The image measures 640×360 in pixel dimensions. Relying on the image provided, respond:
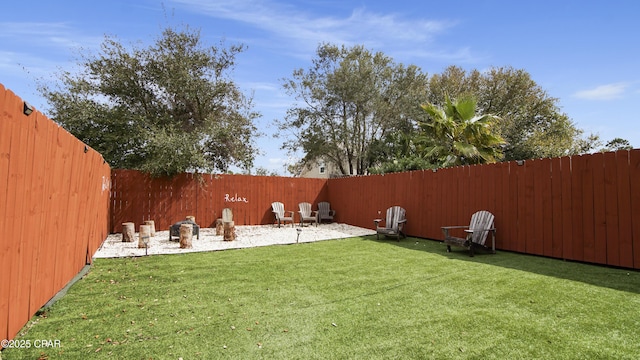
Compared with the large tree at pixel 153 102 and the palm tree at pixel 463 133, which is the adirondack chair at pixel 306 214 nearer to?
the large tree at pixel 153 102

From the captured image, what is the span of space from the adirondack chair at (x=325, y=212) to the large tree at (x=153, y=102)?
3.58 m

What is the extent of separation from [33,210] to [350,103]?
16.1 meters

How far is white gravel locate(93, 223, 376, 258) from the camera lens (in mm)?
6625

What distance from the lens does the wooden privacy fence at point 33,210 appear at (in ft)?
7.27

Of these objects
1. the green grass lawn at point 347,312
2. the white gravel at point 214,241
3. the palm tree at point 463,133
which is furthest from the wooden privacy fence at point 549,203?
the white gravel at point 214,241

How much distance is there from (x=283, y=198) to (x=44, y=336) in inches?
387

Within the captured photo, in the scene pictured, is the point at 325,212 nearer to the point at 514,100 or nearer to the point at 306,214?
the point at 306,214

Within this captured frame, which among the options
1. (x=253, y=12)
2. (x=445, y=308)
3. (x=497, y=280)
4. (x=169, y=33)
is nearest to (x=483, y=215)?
(x=497, y=280)

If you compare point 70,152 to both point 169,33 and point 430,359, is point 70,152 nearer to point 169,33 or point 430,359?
point 430,359

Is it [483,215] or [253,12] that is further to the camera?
[253,12]

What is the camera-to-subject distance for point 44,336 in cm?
262

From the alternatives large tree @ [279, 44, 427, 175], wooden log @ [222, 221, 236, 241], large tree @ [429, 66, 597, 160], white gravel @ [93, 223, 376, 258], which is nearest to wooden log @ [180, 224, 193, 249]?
white gravel @ [93, 223, 376, 258]

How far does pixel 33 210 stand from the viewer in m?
2.69

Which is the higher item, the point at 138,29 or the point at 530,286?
the point at 138,29
